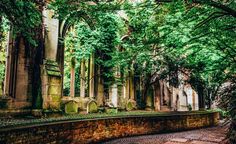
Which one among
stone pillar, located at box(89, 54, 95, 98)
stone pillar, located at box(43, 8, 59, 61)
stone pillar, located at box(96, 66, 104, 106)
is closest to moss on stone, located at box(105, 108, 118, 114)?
stone pillar, located at box(96, 66, 104, 106)

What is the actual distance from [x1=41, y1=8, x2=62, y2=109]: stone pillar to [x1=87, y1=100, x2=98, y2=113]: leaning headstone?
120 inches

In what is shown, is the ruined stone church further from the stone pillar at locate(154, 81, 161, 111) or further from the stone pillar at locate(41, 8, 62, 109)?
the stone pillar at locate(154, 81, 161, 111)

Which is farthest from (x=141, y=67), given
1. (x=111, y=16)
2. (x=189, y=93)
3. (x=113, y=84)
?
(x=189, y=93)

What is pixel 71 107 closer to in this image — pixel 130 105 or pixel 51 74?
pixel 51 74

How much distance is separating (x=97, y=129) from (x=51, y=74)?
11.0 feet

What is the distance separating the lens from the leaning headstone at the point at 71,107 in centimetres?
1194

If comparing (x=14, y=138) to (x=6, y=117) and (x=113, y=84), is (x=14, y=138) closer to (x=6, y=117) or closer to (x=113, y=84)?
(x=6, y=117)

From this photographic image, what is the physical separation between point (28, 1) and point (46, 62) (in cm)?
492

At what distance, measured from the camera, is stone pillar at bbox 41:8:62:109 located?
1009 centimetres

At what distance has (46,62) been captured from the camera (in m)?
10.4

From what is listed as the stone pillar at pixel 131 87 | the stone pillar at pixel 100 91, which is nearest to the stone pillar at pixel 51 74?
the stone pillar at pixel 100 91

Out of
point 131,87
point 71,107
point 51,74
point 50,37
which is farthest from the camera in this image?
point 131,87

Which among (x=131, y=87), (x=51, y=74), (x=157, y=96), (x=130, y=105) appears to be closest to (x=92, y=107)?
(x=51, y=74)

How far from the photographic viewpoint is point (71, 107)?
12180mm
